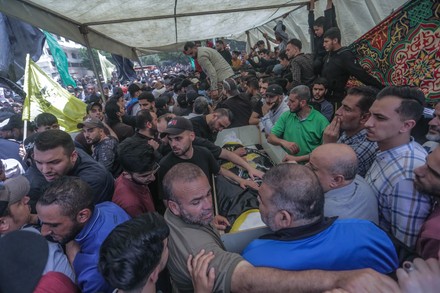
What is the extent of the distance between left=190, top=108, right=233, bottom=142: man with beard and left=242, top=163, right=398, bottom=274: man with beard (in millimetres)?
2138

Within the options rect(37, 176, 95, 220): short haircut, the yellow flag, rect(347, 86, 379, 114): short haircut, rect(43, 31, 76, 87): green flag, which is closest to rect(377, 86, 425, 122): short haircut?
rect(347, 86, 379, 114): short haircut

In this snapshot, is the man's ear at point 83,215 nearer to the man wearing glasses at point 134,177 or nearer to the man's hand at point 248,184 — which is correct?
the man wearing glasses at point 134,177

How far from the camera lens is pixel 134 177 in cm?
209

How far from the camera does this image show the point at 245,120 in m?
4.75

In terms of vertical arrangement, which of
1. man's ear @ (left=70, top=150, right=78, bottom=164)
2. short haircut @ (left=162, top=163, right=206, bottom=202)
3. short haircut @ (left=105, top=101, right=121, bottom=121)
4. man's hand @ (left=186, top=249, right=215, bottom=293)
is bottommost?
man's hand @ (left=186, top=249, right=215, bottom=293)

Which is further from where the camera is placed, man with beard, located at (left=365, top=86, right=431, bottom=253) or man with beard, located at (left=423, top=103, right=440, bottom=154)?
man with beard, located at (left=423, top=103, right=440, bottom=154)

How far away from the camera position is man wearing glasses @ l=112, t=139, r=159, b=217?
201cm

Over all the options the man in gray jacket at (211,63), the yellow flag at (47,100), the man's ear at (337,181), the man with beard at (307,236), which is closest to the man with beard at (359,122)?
the man's ear at (337,181)

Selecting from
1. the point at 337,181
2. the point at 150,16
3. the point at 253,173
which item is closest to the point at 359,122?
the point at 337,181

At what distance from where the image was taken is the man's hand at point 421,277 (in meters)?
0.84

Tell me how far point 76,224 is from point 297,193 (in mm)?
1243

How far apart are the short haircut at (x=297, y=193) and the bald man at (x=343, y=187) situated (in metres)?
0.33

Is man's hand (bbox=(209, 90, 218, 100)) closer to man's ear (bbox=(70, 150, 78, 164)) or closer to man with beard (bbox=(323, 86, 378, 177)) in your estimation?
man with beard (bbox=(323, 86, 378, 177))

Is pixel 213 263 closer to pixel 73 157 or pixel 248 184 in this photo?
pixel 73 157
